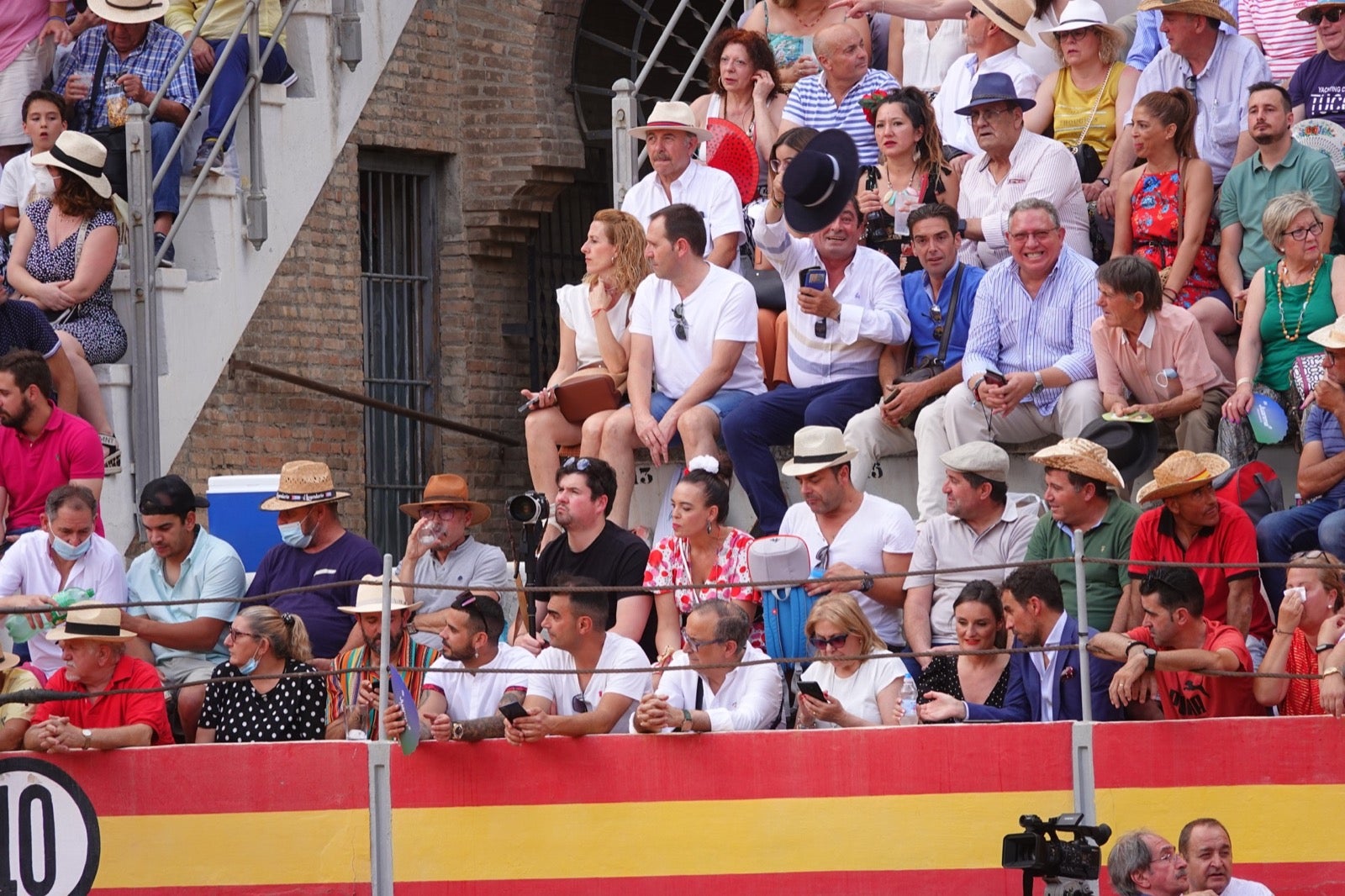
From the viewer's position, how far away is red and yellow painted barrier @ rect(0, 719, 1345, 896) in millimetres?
6672

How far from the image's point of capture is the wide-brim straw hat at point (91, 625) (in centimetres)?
770

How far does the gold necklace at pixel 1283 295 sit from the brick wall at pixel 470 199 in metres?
6.34

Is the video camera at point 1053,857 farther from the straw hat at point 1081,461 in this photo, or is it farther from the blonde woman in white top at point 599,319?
the blonde woman in white top at point 599,319

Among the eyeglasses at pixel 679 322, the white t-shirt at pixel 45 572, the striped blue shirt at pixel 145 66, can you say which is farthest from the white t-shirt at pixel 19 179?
the eyeglasses at pixel 679 322

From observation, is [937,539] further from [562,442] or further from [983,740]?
[562,442]

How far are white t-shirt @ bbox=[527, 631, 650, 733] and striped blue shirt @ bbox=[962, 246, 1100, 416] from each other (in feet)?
6.62

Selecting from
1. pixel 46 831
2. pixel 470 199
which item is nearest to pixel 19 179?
pixel 470 199

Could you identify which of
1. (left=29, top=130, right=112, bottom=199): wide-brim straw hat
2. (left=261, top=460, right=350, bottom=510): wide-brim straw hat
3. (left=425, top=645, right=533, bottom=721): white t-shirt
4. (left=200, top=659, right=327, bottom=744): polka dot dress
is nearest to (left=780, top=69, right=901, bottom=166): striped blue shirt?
(left=261, top=460, right=350, bottom=510): wide-brim straw hat

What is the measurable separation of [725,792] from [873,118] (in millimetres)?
4411

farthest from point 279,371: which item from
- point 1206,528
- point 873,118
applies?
point 1206,528

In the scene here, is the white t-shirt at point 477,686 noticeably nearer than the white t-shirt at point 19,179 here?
Yes

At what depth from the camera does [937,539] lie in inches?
316

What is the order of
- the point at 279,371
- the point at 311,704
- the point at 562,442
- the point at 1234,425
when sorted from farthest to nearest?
the point at 279,371 → the point at 562,442 → the point at 1234,425 → the point at 311,704

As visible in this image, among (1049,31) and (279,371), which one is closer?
(1049,31)
